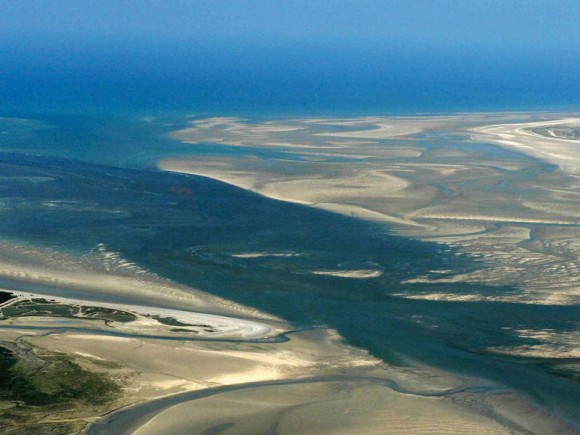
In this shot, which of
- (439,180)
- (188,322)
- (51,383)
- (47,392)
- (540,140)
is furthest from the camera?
(540,140)

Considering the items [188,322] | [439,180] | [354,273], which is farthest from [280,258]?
[439,180]

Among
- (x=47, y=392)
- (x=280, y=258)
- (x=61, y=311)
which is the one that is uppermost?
(x=280, y=258)

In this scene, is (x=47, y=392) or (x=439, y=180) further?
(x=439, y=180)

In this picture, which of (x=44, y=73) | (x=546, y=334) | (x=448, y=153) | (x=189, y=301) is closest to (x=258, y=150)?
(x=448, y=153)

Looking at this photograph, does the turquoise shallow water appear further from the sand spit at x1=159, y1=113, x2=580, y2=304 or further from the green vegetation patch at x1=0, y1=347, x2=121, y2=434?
the green vegetation patch at x1=0, y1=347, x2=121, y2=434

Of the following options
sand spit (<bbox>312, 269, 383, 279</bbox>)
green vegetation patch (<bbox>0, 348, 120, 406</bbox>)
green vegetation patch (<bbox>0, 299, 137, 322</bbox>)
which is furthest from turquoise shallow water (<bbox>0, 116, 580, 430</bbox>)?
green vegetation patch (<bbox>0, 348, 120, 406</bbox>)

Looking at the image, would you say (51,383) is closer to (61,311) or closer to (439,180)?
(61,311)

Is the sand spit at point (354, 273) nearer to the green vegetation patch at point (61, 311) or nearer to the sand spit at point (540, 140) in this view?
the green vegetation patch at point (61, 311)

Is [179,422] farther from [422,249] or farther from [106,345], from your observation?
[422,249]
